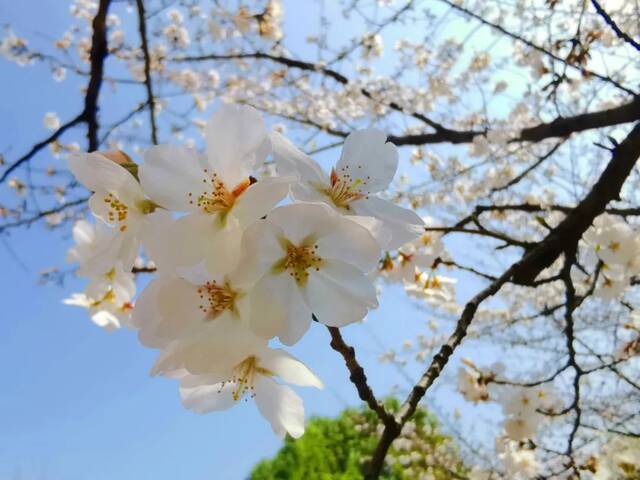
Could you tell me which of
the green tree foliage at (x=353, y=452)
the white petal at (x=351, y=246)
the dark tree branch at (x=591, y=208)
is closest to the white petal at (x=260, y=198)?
the white petal at (x=351, y=246)

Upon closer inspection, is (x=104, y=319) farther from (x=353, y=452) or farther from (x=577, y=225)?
(x=353, y=452)

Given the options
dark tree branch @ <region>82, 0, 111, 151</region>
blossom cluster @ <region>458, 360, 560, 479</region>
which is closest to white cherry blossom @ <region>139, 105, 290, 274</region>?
blossom cluster @ <region>458, 360, 560, 479</region>

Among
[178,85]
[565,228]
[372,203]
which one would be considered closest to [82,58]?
[178,85]

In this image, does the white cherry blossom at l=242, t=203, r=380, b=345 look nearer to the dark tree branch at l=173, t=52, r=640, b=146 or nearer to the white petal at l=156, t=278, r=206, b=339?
the white petal at l=156, t=278, r=206, b=339

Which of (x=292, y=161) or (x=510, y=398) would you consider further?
(x=510, y=398)

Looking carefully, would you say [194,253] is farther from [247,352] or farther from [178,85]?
[178,85]

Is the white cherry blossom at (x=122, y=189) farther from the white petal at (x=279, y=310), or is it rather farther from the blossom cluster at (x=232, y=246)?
the white petal at (x=279, y=310)

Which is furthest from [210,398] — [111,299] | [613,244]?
[613,244]

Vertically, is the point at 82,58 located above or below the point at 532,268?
above
